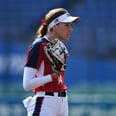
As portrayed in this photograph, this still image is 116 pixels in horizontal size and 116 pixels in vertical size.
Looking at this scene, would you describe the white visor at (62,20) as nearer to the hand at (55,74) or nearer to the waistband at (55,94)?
the hand at (55,74)

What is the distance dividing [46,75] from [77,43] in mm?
8089

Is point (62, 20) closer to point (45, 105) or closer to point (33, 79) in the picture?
point (33, 79)

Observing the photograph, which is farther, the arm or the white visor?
the white visor

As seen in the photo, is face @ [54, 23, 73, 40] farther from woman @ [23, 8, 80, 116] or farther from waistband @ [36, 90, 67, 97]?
waistband @ [36, 90, 67, 97]

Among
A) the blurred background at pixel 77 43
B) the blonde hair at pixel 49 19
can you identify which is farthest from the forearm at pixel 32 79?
the blurred background at pixel 77 43

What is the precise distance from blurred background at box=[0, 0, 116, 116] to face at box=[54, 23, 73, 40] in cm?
541

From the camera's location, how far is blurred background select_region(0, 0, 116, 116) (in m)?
11.4

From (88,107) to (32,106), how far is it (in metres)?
4.02

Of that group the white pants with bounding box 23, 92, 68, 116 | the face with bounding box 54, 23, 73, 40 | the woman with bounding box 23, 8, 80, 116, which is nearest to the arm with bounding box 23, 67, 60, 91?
the woman with bounding box 23, 8, 80, 116

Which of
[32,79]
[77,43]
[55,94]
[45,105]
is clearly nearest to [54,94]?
[55,94]

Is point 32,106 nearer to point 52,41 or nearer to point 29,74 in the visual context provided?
point 29,74

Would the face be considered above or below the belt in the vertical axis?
above

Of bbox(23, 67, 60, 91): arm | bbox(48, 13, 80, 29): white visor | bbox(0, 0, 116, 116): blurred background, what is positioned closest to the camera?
bbox(23, 67, 60, 91): arm

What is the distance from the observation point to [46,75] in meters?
4.29
